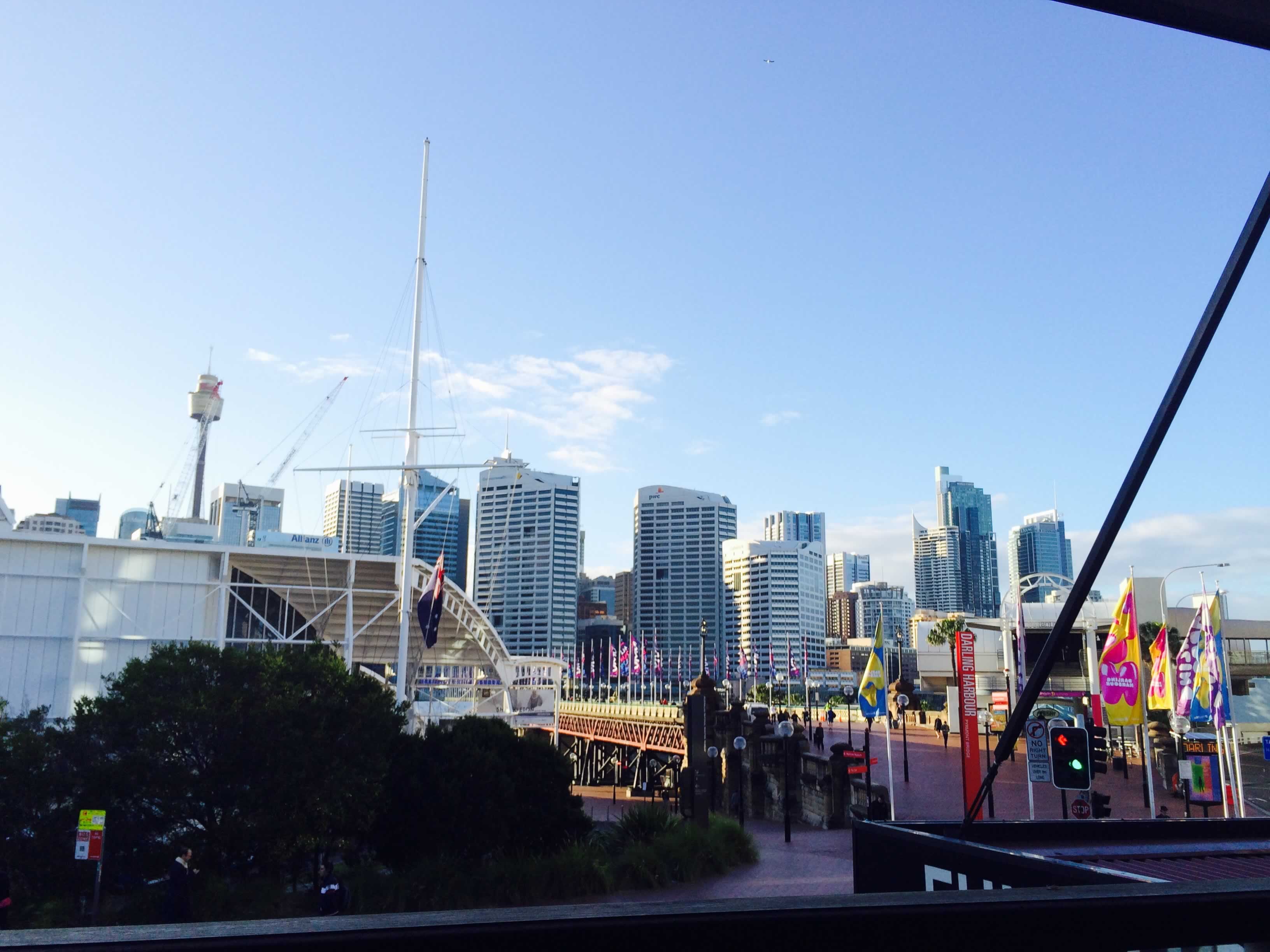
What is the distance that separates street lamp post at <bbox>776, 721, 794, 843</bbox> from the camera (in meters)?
37.9

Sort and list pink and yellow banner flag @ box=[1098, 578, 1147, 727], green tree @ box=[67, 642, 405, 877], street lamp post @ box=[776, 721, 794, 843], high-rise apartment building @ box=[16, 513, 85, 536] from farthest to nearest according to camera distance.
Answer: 1. high-rise apartment building @ box=[16, 513, 85, 536]
2. street lamp post @ box=[776, 721, 794, 843]
3. pink and yellow banner flag @ box=[1098, 578, 1147, 727]
4. green tree @ box=[67, 642, 405, 877]

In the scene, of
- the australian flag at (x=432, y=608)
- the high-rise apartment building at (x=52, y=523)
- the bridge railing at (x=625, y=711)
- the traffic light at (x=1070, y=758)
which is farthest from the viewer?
the high-rise apartment building at (x=52, y=523)

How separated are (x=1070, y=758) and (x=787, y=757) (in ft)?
88.4

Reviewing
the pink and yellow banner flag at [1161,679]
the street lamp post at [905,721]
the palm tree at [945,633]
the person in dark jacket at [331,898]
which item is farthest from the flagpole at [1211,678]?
the palm tree at [945,633]

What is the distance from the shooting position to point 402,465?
56062 millimetres

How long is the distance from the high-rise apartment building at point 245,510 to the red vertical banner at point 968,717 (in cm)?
8809

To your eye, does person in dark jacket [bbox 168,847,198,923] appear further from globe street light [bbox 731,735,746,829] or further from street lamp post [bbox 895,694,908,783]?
street lamp post [bbox 895,694,908,783]

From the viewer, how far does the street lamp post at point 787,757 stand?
3794 cm

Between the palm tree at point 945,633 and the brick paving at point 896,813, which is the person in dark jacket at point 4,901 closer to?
the brick paving at point 896,813

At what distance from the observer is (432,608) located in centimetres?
5459

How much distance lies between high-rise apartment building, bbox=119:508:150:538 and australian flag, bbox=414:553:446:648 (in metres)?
107

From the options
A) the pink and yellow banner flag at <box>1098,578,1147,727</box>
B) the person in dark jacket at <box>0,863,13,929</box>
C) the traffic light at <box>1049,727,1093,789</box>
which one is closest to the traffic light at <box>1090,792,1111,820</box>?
the pink and yellow banner flag at <box>1098,578,1147,727</box>

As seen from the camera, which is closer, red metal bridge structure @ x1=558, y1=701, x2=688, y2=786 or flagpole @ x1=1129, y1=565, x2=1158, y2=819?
flagpole @ x1=1129, y1=565, x2=1158, y2=819

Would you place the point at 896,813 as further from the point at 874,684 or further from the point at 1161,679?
the point at 1161,679
